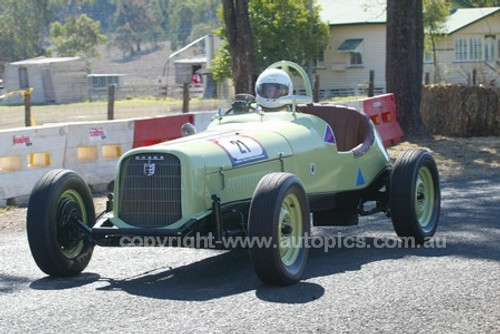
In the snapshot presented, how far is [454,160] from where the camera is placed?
17.3 m

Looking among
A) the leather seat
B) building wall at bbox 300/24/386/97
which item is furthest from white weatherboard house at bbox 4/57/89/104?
the leather seat

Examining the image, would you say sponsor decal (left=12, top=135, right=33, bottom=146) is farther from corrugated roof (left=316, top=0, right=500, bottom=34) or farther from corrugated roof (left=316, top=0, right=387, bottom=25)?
corrugated roof (left=316, top=0, right=387, bottom=25)

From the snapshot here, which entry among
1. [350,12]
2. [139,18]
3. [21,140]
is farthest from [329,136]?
[139,18]

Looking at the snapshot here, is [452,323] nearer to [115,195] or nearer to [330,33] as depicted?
[115,195]

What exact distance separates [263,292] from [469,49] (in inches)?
1977

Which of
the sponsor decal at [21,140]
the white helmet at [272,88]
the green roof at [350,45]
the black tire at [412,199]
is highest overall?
the green roof at [350,45]

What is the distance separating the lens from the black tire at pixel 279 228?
24.2 feet

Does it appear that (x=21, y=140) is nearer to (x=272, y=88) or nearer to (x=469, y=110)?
(x=272, y=88)

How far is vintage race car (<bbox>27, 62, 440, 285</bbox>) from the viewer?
7617mm

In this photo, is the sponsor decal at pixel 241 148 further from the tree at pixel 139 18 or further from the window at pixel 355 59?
the tree at pixel 139 18

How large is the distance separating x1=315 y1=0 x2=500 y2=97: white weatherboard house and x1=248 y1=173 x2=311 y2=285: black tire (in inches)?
1793

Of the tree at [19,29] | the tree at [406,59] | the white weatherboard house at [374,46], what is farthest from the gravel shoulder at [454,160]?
the tree at [19,29]

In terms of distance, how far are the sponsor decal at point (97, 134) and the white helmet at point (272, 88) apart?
492 centimetres

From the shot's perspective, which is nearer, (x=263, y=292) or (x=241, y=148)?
(x=263, y=292)
